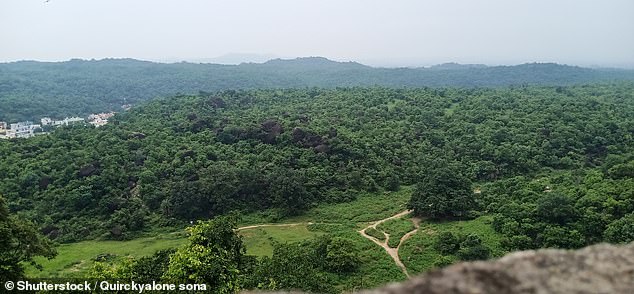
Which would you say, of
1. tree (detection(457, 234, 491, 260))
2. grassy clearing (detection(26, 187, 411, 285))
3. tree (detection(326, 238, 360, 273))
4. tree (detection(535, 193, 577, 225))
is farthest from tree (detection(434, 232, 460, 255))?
tree (detection(535, 193, 577, 225))

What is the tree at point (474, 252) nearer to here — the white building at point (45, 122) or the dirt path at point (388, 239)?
the dirt path at point (388, 239)

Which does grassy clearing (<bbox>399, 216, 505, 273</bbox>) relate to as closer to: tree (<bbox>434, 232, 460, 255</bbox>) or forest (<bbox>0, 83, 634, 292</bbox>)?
tree (<bbox>434, 232, 460, 255</bbox>)

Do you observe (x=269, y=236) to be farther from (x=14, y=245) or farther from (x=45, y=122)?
(x=45, y=122)

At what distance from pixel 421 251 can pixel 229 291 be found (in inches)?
681

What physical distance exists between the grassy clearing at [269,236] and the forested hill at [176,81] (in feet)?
315

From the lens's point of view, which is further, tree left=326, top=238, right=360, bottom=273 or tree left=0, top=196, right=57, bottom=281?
tree left=326, top=238, right=360, bottom=273

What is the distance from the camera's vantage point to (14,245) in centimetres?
1320

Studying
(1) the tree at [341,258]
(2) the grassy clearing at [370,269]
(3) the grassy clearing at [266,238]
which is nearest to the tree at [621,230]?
(2) the grassy clearing at [370,269]

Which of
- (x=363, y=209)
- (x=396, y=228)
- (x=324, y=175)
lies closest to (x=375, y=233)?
(x=396, y=228)

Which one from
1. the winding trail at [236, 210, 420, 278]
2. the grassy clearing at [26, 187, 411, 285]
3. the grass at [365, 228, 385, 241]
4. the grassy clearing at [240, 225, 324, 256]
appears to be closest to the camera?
the winding trail at [236, 210, 420, 278]

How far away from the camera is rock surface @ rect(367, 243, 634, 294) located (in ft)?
10.4

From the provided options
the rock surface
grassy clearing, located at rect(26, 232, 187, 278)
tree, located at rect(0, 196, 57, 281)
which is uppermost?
the rock surface

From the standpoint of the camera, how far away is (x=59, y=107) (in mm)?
115312

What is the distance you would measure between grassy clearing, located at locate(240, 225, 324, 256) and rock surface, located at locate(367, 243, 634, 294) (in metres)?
27.2
